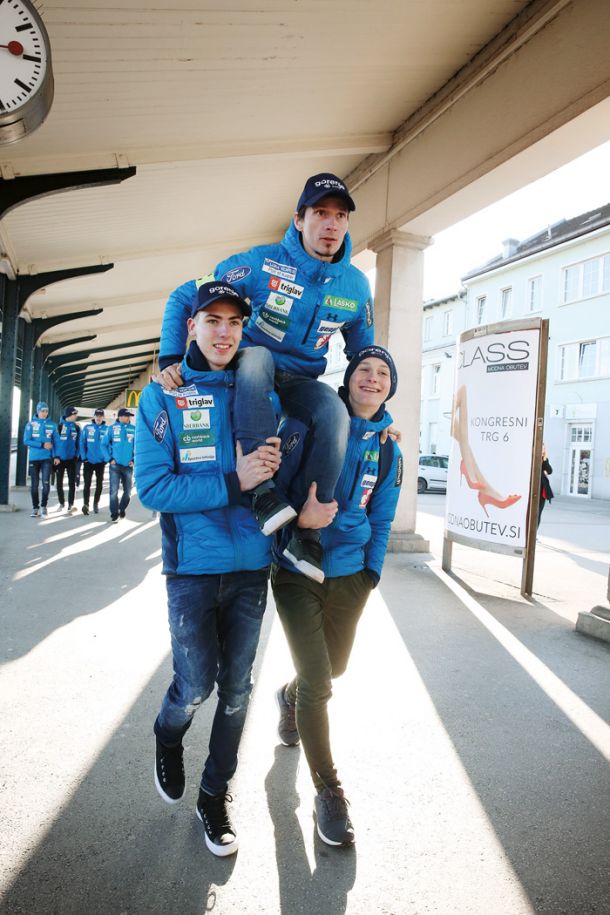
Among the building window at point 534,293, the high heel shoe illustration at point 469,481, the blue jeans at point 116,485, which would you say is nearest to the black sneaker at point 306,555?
the high heel shoe illustration at point 469,481

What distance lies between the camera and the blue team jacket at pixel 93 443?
449 inches

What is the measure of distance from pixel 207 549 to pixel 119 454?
9098 mm

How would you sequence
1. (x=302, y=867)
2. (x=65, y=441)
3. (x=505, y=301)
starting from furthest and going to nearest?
1. (x=505, y=301)
2. (x=65, y=441)
3. (x=302, y=867)

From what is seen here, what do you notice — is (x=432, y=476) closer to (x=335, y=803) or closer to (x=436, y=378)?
(x=436, y=378)

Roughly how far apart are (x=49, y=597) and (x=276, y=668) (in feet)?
8.32

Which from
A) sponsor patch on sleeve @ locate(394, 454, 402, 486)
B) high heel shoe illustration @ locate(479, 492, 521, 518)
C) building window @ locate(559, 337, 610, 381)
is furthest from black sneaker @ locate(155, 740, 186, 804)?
building window @ locate(559, 337, 610, 381)

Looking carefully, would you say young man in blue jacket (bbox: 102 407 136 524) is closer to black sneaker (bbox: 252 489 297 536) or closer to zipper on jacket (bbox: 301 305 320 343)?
zipper on jacket (bbox: 301 305 320 343)

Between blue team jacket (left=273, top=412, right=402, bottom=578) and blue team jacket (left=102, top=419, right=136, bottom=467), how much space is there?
8.46 m

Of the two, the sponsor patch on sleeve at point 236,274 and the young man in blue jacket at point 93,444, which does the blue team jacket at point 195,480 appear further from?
the young man in blue jacket at point 93,444

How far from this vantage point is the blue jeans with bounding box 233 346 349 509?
2309 mm

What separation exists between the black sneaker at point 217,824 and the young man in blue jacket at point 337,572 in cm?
35

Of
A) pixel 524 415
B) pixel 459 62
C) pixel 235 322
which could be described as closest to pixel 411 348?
pixel 524 415

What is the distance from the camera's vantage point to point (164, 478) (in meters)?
2.21

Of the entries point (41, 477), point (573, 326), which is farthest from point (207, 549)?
point (573, 326)
